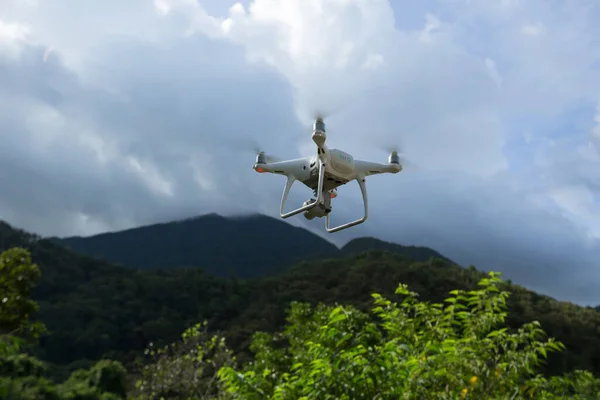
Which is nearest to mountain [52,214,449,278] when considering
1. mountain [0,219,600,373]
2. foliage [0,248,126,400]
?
mountain [0,219,600,373]

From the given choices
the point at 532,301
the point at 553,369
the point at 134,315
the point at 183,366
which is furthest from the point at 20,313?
the point at 532,301

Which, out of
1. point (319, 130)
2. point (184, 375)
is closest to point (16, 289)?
point (184, 375)

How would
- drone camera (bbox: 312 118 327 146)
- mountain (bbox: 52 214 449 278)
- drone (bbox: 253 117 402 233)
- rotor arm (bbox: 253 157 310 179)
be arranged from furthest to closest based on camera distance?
mountain (bbox: 52 214 449 278) < rotor arm (bbox: 253 157 310 179) < drone (bbox: 253 117 402 233) < drone camera (bbox: 312 118 327 146)

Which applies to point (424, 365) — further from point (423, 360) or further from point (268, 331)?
point (268, 331)

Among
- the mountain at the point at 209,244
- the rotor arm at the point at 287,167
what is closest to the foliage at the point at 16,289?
the rotor arm at the point at 287,167

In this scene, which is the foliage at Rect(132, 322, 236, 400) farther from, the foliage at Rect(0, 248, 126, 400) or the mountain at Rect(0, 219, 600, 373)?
the mountain at Rect(0, 219, 600, 373)

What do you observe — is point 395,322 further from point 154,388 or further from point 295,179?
point 154,388
